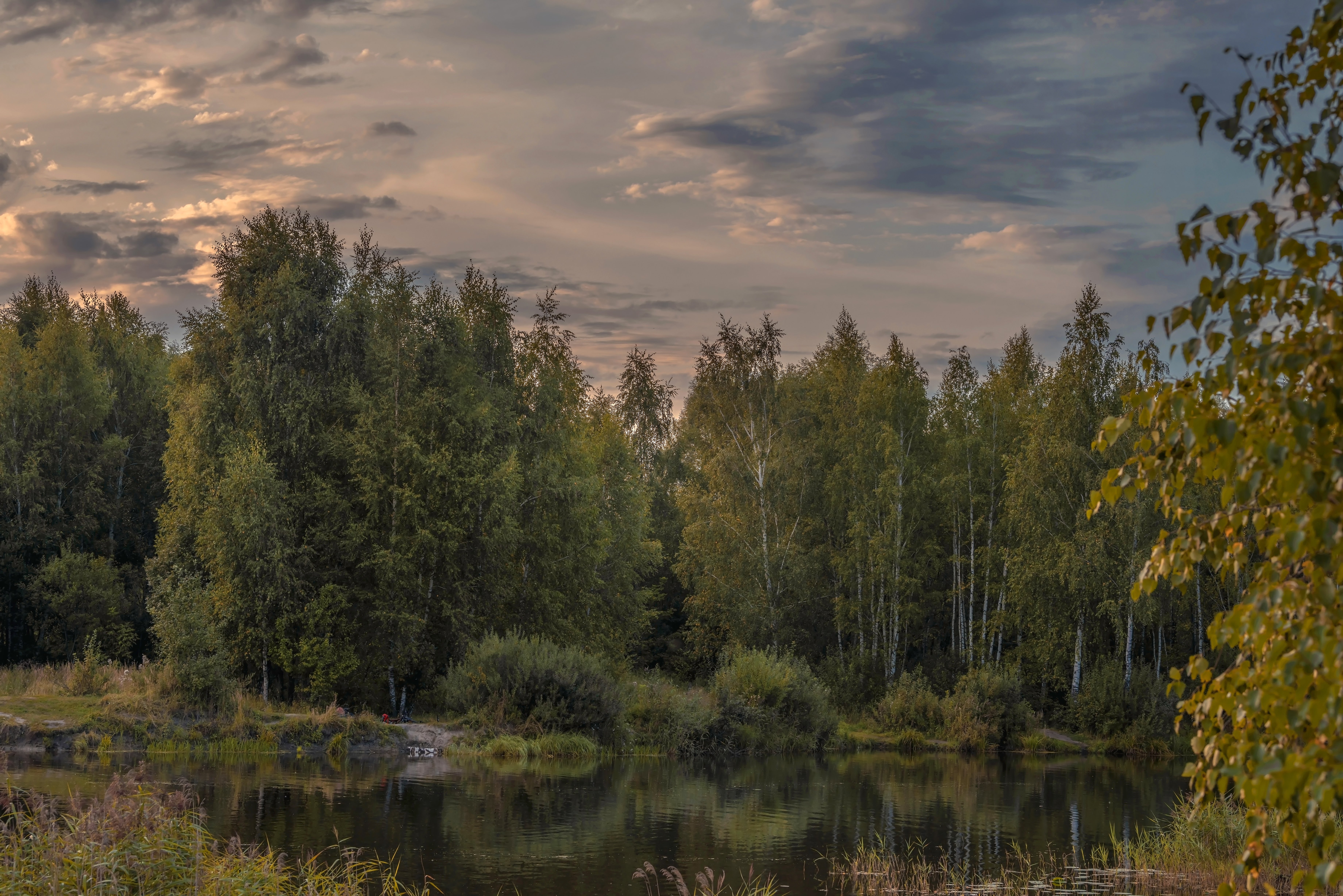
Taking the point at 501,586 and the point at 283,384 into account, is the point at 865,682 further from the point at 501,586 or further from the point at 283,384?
the point at 283,384

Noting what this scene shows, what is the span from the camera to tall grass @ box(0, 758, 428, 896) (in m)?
8.87

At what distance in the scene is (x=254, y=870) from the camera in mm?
9906

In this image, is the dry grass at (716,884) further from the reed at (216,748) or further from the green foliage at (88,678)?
the green foliage at (88,678)

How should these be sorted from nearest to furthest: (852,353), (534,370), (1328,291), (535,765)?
(1328,291), (535,765), (534,370), (852,353)

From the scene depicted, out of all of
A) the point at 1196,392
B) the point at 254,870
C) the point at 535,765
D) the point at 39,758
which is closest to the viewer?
the point at 1196,392

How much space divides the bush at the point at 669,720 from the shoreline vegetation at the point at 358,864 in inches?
611

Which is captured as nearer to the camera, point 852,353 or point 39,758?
point 39,758

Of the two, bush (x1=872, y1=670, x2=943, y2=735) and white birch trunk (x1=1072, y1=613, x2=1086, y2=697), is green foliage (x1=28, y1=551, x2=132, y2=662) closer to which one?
bush (x1=872, y1=670, x2=943, y2=735)

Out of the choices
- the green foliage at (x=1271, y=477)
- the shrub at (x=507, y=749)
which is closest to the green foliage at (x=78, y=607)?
the shrub at (x=507, y=749)

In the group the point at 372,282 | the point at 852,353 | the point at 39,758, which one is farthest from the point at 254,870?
the point at 852,353

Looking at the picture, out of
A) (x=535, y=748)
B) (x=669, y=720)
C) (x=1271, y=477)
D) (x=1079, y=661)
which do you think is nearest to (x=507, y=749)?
(x=535, y=748)

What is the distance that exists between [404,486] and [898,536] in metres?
19.6

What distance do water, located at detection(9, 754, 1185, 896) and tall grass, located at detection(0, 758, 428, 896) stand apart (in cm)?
481

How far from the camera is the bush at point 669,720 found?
34969 mm
